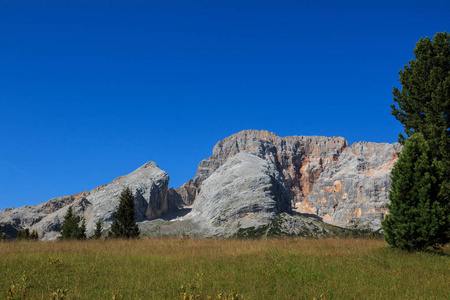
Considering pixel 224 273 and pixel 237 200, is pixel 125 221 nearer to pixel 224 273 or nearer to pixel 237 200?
pixel 224 273

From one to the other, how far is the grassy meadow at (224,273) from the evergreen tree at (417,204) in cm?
94

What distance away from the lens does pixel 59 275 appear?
39.3 feet

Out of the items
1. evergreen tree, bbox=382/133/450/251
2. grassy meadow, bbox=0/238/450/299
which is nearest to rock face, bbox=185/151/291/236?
evergreen tree, bbox=382/133/450/251

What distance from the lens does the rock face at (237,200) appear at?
13862 centimetres

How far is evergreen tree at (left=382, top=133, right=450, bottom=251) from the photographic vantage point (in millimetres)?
16547

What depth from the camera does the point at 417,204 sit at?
17125 millimetres

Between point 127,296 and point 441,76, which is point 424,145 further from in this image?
point 127,296

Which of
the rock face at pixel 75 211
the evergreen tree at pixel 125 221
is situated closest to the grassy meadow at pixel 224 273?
the evergreen tree at pixel 125 221

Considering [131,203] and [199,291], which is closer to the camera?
[199,291]

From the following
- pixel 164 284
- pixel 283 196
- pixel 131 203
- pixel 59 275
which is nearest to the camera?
pixel 164 284

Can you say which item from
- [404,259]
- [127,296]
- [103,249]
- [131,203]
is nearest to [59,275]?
[127,296]

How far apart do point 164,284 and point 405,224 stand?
12267 mm

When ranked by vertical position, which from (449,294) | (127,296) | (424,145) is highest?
(424,145)

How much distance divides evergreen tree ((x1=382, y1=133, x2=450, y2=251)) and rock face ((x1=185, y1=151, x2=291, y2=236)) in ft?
373
